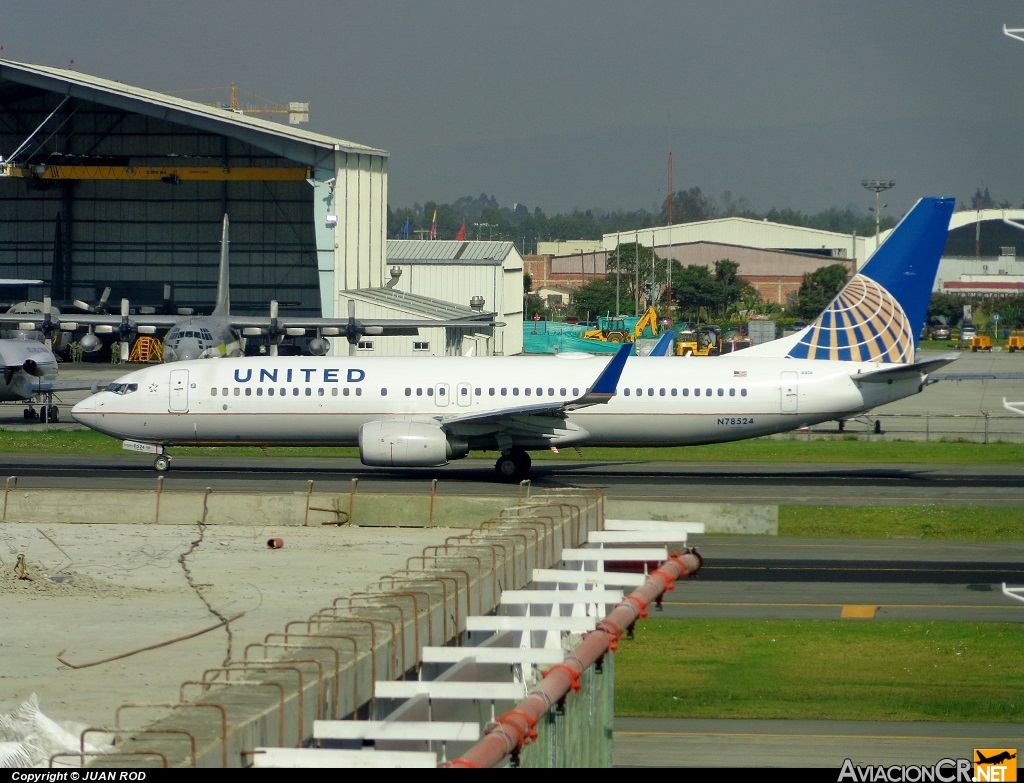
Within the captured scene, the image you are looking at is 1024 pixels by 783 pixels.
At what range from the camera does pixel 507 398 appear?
123 feet

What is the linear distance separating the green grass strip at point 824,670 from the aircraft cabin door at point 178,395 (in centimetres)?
1911

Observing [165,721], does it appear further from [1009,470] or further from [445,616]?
[1009,470]

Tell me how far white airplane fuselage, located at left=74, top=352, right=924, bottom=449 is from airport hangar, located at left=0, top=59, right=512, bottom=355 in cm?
4447

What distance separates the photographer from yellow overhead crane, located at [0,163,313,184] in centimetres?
8738

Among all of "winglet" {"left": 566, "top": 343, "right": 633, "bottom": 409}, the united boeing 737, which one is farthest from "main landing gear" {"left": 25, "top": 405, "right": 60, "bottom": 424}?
"winglet" {"left": 566, "top": 343, "right": 633, "bottom": 409}

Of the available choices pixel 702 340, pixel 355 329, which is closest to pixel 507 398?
pixel 355 329

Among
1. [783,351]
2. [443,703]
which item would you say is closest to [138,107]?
[783,351]

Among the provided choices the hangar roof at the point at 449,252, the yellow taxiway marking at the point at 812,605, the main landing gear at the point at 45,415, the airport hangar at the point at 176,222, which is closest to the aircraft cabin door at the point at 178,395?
the main landing gear at the point at 45,415

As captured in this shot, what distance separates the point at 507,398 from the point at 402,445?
12.5 ft

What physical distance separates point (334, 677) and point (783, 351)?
31.7m

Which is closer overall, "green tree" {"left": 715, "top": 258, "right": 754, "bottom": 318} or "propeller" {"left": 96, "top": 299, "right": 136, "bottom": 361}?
"propeller" {"left": 96, "top": 299, "right": 136, "bottom": 361}

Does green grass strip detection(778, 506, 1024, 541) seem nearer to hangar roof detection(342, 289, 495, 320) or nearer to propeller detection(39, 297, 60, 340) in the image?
hangar roof detection(342, 289, 495, 320)

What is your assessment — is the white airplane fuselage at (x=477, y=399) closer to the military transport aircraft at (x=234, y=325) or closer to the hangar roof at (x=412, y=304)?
the military transport aircraft at (x=234, y=325)

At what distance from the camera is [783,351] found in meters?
39.3
